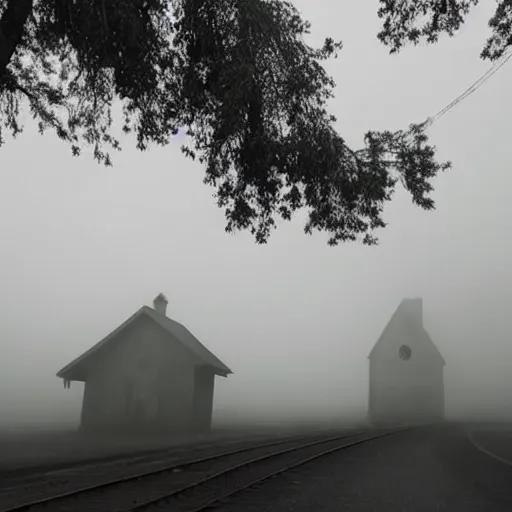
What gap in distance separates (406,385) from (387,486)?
47.7 meters

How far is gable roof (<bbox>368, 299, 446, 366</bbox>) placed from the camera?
2370 inches

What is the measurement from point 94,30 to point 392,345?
180 feet

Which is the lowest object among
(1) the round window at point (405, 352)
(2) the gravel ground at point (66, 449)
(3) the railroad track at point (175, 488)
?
(2) the gravel ground at point (66, 449)

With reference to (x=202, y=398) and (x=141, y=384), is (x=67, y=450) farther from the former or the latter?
(x=202, y=398)

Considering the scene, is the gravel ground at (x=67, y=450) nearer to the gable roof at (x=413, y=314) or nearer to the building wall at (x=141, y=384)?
the building wall at (x=141, y=384)

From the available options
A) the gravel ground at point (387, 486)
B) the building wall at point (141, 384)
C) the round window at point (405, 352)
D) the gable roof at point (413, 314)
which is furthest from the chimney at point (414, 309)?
the gravel ground at point (387, 486)

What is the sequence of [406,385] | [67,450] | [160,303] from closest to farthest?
[67,450] → [160,303] → [406,385]

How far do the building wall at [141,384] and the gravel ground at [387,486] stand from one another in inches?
540

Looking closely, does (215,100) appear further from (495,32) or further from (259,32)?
(495,32)

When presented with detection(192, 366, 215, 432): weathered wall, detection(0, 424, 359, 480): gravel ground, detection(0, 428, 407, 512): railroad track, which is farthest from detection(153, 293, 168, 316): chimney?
detection(0, 428, 407, 512): railroad track

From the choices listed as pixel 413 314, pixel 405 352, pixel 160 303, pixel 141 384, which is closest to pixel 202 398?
pixel 141 384

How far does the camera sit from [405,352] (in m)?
58.8

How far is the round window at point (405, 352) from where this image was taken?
2299 inches

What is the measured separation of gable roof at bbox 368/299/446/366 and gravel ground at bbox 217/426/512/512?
42075 mm
